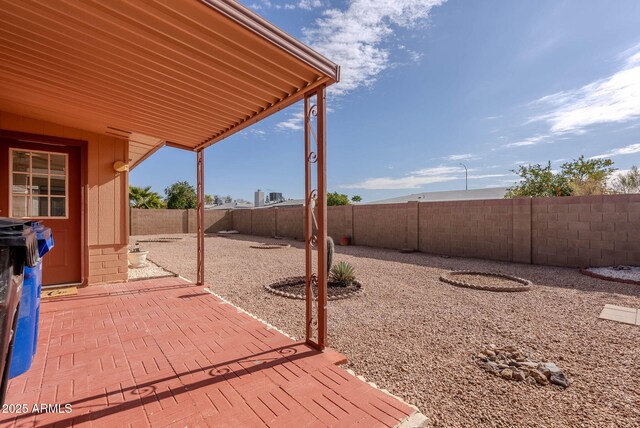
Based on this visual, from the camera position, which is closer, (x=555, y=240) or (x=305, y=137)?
(x=305, y=137)

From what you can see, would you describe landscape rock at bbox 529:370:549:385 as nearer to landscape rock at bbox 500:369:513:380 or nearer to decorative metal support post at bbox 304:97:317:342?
landscape rock at bbox 500:369:513:380

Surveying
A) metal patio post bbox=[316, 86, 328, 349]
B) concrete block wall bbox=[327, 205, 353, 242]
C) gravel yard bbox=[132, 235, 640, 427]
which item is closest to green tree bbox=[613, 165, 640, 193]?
gravel yard bbox=[132, 235, 640, 427]

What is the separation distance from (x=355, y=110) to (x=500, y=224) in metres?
8.30

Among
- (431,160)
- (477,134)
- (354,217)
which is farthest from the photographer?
(431,160)

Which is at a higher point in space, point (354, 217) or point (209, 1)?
point (209, 1)

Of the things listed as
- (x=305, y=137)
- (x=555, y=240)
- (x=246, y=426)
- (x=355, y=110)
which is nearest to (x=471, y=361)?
Result: (x=246, y=426)

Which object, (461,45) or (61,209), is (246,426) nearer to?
(61,209)

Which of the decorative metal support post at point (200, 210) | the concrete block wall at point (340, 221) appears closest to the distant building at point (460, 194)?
the concrete block wall at point (340, 221)

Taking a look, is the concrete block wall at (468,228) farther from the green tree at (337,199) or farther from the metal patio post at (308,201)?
the green tree at (337,199)

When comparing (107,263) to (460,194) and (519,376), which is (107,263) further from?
(460,194)

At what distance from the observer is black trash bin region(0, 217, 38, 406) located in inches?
60.4

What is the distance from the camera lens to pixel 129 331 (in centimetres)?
327

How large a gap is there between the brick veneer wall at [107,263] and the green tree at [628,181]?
16239mm

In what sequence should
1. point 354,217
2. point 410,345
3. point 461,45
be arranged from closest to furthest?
point 410,345 → point 461,45 → point 354,217
